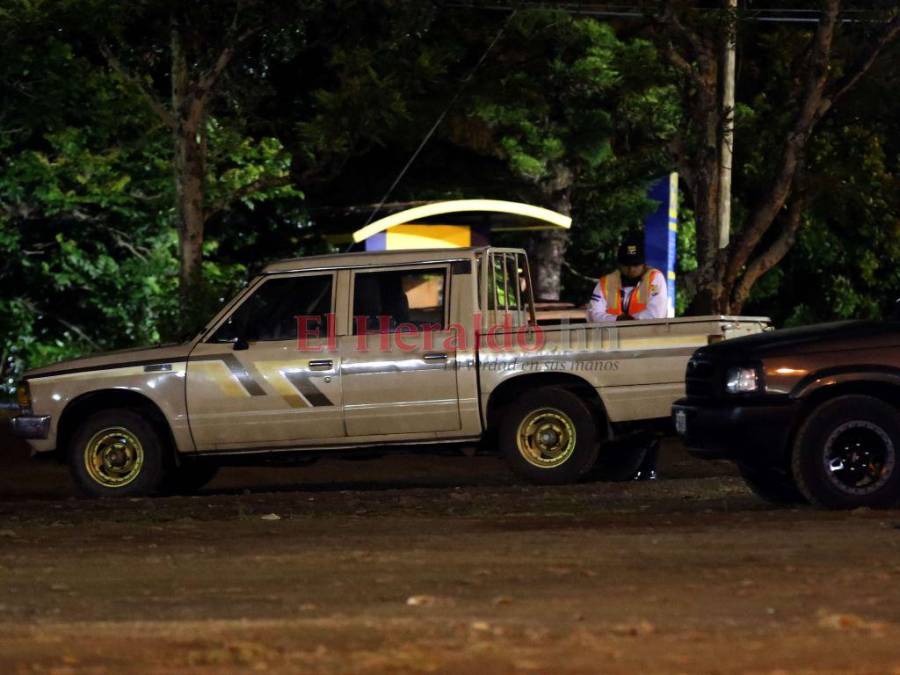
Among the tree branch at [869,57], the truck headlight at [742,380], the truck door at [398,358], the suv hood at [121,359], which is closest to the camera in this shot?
the truck headlight at [742,380]

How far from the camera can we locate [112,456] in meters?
13.8

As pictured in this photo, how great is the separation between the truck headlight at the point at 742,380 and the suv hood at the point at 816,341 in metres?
0.09

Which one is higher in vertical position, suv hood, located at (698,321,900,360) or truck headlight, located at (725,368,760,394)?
suv hood, located at (698,321,900,360)

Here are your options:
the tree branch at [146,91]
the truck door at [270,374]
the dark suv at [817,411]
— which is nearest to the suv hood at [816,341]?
the dark suv at [817,411]

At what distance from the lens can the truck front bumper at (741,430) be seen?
11266 mm

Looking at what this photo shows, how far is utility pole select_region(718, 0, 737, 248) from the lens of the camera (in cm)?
2088

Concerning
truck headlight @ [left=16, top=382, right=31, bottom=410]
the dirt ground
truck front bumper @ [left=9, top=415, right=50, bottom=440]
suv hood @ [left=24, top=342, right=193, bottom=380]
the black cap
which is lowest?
the dirt ground

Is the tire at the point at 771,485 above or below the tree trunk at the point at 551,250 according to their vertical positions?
below

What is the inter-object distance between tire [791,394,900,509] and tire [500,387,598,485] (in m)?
2.45

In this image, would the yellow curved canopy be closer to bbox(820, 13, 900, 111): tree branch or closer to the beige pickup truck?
bbox(820, 13, 900, 111): tree branch

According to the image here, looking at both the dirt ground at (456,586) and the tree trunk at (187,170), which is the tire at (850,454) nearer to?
the dirt ground at (456,586)

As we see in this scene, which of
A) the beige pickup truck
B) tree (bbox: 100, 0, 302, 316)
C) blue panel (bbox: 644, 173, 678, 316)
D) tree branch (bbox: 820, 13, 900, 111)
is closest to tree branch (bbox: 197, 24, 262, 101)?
tree (bbox: 100, 0, 302, 316)

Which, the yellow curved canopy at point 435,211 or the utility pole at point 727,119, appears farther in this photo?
the yellow curved canopy at point 435,211

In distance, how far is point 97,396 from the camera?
13844 millimetres
